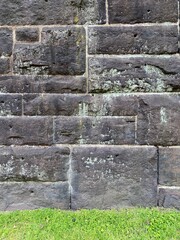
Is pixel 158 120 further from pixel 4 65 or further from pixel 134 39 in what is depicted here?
pixel 4 65

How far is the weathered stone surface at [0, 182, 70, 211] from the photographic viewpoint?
11.9ft

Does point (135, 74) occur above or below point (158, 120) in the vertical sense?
above

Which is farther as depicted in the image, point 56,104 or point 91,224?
point 56,104

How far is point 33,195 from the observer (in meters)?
3.64

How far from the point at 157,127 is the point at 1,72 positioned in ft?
5.77

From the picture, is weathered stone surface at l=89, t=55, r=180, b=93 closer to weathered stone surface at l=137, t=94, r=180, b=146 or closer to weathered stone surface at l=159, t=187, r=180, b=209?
weathered stone surface at l=137, t=94, r=180, b=146

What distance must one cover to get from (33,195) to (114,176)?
890 mm

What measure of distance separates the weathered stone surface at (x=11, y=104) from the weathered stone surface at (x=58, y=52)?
375mm

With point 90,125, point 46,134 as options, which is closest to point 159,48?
point 90,125

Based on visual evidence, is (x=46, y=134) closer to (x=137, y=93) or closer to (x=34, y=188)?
(x=34, y=188)

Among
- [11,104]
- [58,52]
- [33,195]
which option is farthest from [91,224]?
[58,52]

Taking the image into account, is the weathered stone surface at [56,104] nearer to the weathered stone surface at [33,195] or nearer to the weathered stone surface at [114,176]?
the weathered stone surface at [114,176]

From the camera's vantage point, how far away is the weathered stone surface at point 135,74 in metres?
3.54

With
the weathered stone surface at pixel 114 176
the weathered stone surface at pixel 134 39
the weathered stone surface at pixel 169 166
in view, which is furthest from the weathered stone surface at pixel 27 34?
the weathered stone surface at pixel 169 166
